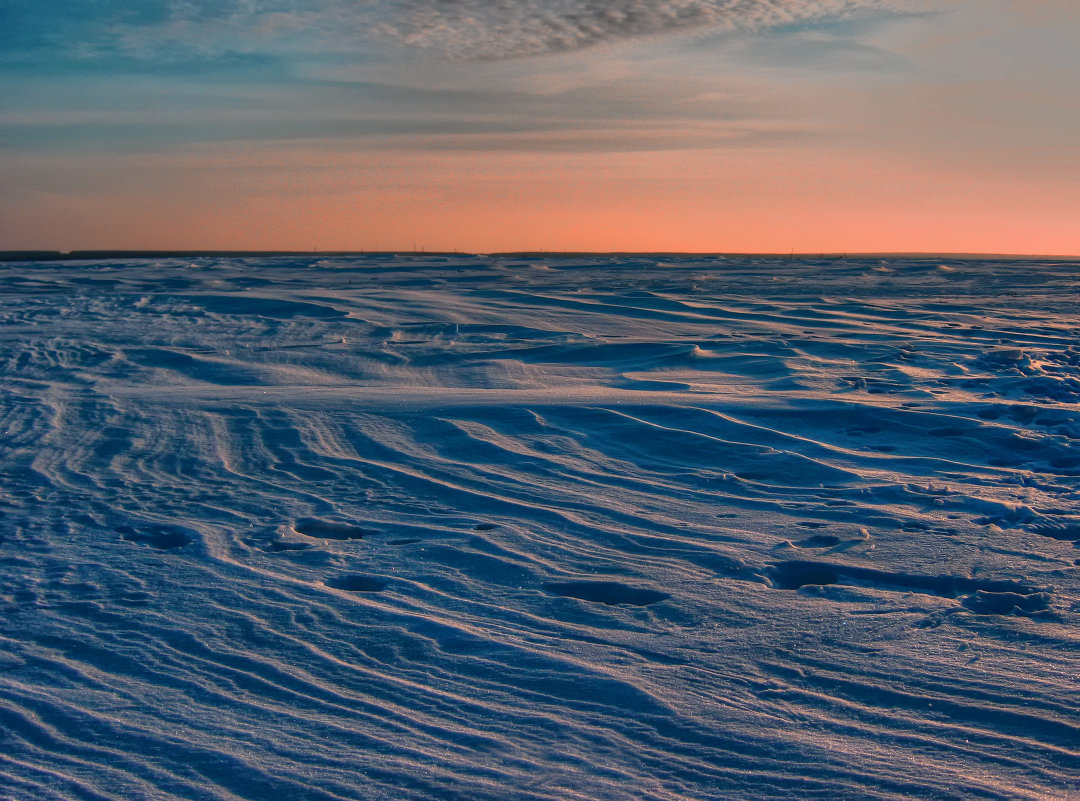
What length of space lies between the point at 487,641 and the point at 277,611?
79 cm

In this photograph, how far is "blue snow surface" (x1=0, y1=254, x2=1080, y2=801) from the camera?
2.15 metres

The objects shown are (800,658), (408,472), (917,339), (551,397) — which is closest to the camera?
(800,658)

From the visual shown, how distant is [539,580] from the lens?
3205mm

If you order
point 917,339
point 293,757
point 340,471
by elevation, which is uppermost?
point 917,339

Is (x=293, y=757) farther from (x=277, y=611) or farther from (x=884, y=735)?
(x=884, y=735)

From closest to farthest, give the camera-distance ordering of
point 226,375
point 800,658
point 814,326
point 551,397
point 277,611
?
point 800,658 < point 277,611 < point 551,397 < point 226,375 < point 814,326

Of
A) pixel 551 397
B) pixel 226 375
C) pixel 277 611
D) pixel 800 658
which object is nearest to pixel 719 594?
pixel 800 658

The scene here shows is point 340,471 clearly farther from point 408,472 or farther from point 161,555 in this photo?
point 161,555

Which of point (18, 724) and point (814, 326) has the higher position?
point (814, 326)

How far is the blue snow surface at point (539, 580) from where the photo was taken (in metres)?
2.15

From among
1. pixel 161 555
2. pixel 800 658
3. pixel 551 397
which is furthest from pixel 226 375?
pixel 800 658

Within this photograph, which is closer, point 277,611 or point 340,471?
point 277,611

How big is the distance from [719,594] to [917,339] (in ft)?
22.1

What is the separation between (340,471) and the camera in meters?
4.53
